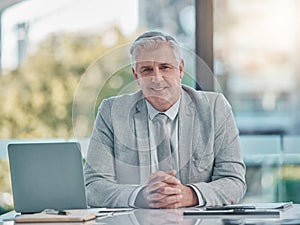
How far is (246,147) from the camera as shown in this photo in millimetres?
5031

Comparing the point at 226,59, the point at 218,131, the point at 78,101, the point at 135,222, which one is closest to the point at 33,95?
the point at 226,59

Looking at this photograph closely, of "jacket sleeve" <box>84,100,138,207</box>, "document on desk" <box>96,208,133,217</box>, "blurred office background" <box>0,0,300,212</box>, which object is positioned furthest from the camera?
"blurred office background" <box>0,0,300,212</box>

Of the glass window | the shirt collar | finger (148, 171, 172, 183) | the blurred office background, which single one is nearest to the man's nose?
the shirt collar

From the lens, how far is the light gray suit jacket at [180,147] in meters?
2.95

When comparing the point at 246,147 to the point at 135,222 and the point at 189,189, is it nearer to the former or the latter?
the point at 189,189

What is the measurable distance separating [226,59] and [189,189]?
235cm

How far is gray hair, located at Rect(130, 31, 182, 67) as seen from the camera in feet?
9.82

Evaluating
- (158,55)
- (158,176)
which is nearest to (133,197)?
(158,176)

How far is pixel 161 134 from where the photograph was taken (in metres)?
3.04

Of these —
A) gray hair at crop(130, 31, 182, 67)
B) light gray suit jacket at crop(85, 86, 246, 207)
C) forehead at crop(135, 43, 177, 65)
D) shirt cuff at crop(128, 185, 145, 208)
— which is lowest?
shirt cuff at crop(128, 185, 145, 208)

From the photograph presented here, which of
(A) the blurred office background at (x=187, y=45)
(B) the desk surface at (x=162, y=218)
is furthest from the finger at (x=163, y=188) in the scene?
(A) the blurred office background at (x=187, y=45)

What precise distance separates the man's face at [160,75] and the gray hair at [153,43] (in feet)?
0.05

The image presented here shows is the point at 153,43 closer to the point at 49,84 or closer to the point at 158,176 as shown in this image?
the point at 158,176

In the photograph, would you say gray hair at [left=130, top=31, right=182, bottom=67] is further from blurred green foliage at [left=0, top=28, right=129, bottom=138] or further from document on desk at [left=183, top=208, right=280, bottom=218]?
blurred green foliage at [left=0, top=28, right=129, bottom=138]
